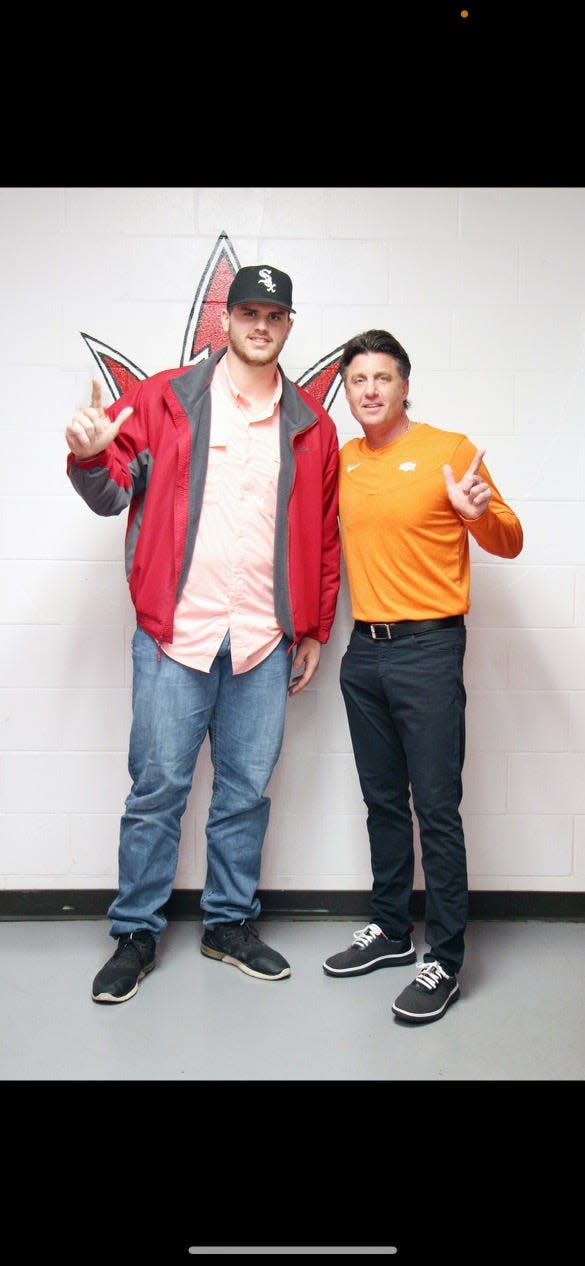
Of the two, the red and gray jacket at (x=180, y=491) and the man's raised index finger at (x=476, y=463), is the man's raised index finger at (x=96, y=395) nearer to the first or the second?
the red and gray jacket at (x=180, y=491)

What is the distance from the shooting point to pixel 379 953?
241cm

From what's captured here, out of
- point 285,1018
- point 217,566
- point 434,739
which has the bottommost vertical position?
point 285,1018

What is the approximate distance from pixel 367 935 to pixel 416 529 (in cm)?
116

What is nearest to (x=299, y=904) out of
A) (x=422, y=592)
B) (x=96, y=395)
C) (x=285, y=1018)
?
(x=285, y=1018)

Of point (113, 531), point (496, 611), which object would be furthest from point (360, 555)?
point (113, 531)

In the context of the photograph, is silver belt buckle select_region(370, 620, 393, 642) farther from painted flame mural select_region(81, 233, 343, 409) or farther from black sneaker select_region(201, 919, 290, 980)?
black sneaker select_region(201, 919, 290, 980)

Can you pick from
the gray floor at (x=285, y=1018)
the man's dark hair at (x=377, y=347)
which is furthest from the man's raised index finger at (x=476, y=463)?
the gray floor at (x=285, y=1018)

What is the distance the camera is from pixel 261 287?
2.21 m

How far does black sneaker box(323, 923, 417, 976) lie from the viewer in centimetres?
238

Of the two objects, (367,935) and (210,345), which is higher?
(210,345)

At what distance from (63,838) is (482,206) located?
2.37 m

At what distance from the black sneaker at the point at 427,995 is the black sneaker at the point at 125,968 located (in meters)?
0.68

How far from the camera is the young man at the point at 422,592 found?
2.17 metres

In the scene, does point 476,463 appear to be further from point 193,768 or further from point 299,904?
point 299,904
